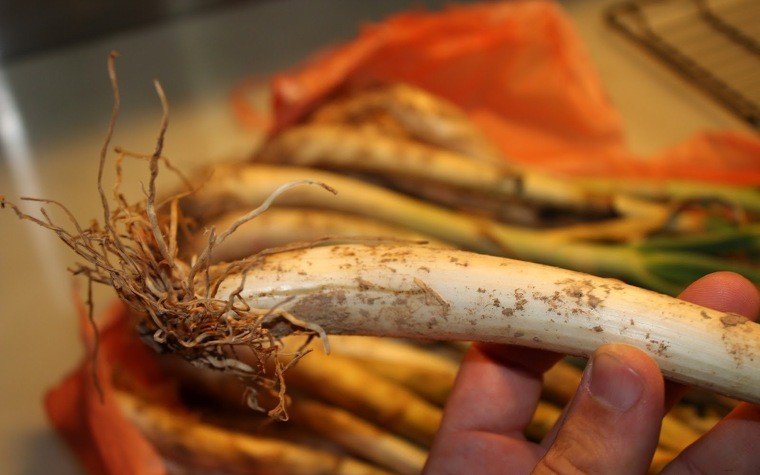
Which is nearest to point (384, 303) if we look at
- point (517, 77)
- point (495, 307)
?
point (495, 307)

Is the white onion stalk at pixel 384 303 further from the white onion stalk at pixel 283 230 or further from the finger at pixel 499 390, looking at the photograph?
the white onion stalk at pixel 283 230

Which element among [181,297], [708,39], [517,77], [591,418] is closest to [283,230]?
[181,297]

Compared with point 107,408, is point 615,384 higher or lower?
higher

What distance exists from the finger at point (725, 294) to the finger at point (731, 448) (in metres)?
0.09

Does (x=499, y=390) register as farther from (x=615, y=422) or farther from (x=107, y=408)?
(x=107, y=408)

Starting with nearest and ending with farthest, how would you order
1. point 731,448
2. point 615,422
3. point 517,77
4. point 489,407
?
point 615,422, point 731,448, point 489,407, point 517,77

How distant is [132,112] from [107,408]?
0.68 m

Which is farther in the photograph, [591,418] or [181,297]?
[181,297]

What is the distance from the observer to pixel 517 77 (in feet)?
4.66

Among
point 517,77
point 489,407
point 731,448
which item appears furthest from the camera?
point 517,77

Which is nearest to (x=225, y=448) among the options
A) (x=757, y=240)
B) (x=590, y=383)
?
(x=590, y=383)

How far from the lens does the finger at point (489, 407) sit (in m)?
0.80

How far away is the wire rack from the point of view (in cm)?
139

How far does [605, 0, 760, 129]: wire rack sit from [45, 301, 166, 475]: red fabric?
3.58 feet
